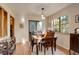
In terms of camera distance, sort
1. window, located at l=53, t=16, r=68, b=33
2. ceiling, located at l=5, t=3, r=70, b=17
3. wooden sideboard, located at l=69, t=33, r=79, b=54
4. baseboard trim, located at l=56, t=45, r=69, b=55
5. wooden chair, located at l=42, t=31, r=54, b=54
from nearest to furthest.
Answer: ceiling, located at l=5, t=3, r=70, b=17 → baseboard trim, located at l=56, t=45, r=69, b=55 → wooden sideboard, located at l=69, t=33, r=79, b=54 → wooden chair, located at l=42, t=31, r=54, b=54 → window, located at l=53, t=16, r=68, b=33

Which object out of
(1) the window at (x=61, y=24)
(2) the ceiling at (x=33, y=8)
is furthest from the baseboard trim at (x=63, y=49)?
(2) the ceiling at (x=33, y=8)

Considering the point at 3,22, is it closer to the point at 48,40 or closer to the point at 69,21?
the point at 48,40

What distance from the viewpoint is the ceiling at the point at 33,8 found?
3.17 metres

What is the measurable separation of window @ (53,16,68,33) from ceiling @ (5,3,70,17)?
0.31 metres

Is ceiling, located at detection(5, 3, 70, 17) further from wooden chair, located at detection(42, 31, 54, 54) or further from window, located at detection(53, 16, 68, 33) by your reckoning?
wooden chair, located at detection(42, 31, 54, 54)

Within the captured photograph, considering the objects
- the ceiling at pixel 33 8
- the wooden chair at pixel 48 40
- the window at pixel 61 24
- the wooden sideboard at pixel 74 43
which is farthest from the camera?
the window at pixel 61 24

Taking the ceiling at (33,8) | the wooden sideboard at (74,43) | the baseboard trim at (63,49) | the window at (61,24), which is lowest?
the baseboard trim at (63,49)

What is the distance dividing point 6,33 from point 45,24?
3.42ft

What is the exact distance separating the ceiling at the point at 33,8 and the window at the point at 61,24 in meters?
0.31

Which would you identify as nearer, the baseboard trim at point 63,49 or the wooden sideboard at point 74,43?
the baseboard trim at point 63,49

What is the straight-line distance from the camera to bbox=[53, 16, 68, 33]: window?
364 cm

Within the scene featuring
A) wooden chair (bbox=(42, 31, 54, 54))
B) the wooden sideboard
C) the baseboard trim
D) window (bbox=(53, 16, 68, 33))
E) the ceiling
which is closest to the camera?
the ceiling

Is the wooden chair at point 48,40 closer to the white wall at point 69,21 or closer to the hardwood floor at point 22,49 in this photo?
the white wall at point 69,21

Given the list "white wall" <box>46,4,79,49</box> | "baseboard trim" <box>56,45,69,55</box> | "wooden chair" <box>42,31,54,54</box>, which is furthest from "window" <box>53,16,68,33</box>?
"baseboard trim" <box>56,45,69,55</box>
